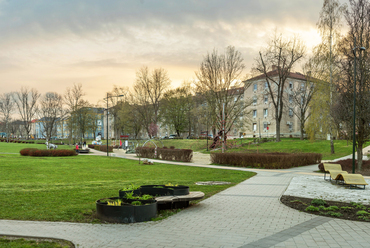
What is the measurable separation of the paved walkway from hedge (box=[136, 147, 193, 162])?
Result: 22.1 meters

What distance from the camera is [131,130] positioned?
79.9 meters

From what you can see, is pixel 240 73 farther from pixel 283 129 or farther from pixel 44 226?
pixel 44 226

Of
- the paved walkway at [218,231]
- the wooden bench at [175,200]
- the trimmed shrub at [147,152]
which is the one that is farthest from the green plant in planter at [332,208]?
the trimmed shrub at [147,152]

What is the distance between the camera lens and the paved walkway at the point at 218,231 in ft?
17.1

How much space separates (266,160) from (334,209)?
609 inches

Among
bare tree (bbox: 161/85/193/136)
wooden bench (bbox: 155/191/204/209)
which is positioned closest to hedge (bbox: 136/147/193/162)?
wooden bench (bbox: 155/191/204/209)

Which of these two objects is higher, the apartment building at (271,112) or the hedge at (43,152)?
the apartment building at (271,112)

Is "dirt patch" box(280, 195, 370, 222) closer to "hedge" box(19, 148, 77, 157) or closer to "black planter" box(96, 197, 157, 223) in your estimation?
"black planter" box(96, 197, 157, 223)

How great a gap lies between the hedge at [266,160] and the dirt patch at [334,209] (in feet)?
45.5

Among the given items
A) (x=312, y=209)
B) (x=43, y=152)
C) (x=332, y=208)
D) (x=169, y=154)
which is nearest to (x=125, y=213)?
(x=312, y=209)

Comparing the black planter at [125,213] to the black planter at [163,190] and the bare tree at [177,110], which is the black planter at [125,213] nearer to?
the black planter at [163,190]

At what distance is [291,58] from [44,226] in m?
45.8

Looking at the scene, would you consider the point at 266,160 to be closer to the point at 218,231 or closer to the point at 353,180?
the point at 353,180

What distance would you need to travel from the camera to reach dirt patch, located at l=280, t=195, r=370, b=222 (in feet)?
23.9
